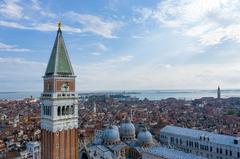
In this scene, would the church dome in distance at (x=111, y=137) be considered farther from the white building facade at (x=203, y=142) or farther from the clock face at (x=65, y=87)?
the clock face at (x=65, y=87)

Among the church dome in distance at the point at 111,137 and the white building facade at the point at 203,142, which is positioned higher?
the church dome in distance at the point at 111,137

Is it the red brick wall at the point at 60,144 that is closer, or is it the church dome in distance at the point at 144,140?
the red brick wall at the point at 60,144

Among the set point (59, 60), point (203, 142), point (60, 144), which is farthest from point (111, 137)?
point (59, 60)

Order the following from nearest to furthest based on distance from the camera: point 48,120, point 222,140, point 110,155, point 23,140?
point 48,120, point 110,155, point 222,140, point 23,140

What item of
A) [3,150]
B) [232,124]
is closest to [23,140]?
[3,150]

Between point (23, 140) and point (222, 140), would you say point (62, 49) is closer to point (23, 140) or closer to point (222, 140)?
point (222, 140)

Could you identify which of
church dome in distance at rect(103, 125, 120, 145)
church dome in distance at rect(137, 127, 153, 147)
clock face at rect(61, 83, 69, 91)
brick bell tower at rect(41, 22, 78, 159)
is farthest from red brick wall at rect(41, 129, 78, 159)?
church dome in distance at rect(137, 127, 153, 147)

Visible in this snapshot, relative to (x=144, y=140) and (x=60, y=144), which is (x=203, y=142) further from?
(x=60, y=144)

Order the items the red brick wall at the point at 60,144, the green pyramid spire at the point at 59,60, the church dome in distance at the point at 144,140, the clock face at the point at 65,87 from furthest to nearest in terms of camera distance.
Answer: the church dome in distance at the point at 144,140
the clock face at the point at 65,87
the green pyramid spire at the point at 59,60
the red brick wall at the point at 60,144

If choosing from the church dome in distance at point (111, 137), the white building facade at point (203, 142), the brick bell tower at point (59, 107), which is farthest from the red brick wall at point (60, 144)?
the white building facade at point (203, 142)
